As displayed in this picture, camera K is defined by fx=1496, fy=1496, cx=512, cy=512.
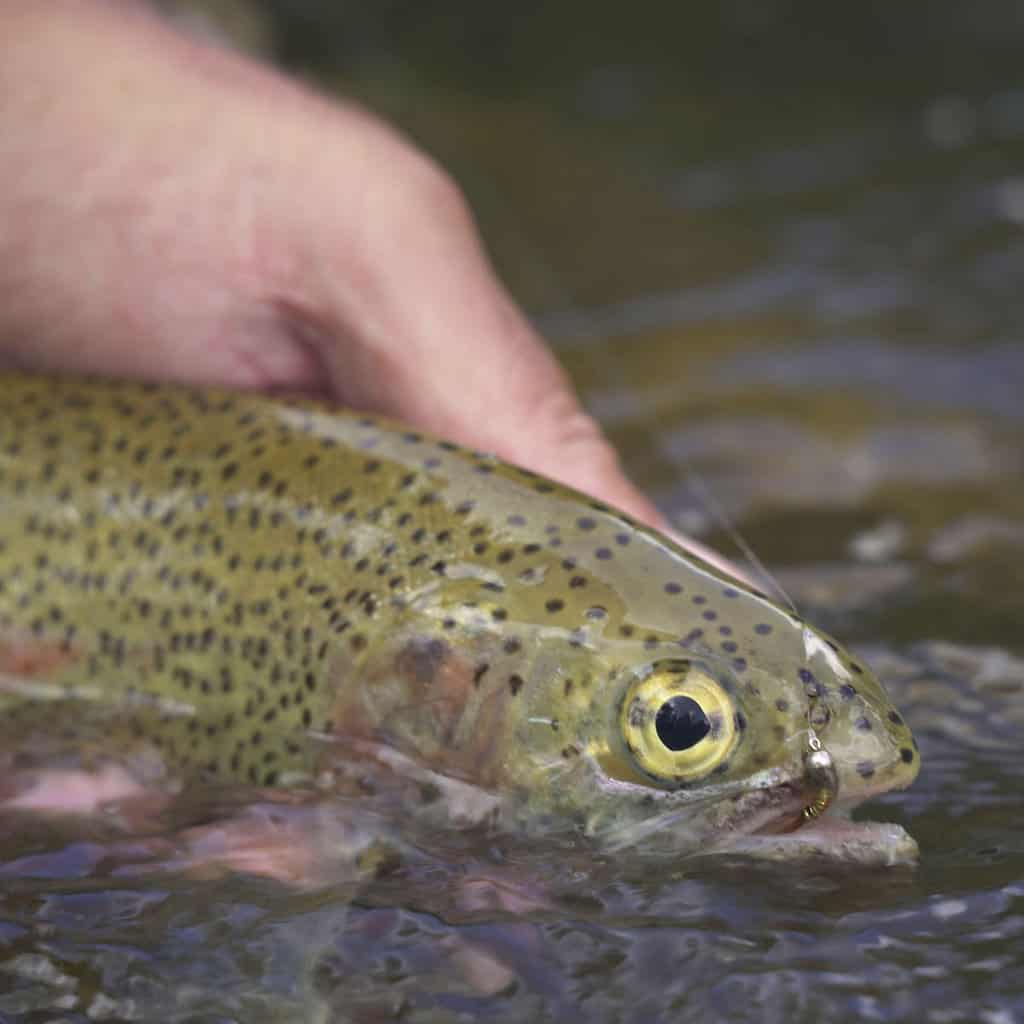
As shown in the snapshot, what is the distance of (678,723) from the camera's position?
253cm

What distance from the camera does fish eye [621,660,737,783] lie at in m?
2.52

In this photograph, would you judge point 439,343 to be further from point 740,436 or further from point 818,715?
point 740,436

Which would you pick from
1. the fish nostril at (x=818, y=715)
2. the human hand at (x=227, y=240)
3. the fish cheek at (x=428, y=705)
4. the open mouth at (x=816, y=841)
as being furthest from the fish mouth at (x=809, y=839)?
the human hand at (x=227, y=240)

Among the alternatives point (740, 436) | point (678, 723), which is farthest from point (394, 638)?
point (740, 436)

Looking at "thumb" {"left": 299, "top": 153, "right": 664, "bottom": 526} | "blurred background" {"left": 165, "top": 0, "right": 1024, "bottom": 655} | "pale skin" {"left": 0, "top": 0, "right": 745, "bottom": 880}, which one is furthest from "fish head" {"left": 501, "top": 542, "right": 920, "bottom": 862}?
"blurred background" {"left": 165, "top": 0, "right": 1024, "bottom": 655}

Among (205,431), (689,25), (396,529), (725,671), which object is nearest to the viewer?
(725,671)

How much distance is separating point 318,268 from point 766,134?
6.08 meters

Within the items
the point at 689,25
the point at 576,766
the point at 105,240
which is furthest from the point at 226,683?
the point at 689,25

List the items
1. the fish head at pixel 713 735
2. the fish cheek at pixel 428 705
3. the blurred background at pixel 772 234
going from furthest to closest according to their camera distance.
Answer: the blurred background at pixel 772 234
the fish cheek at pixel 428 705
the fish head at pixel 713 735

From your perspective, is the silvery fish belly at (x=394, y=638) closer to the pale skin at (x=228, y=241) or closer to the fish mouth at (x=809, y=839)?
the fish mouth at (x=809, y=839)

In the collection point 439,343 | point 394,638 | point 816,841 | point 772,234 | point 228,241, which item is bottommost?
point 816,841

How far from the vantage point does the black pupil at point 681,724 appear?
2525 millimetres

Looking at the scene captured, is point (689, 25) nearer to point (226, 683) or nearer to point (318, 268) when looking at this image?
point (318, 268)

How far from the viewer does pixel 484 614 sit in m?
2.76
